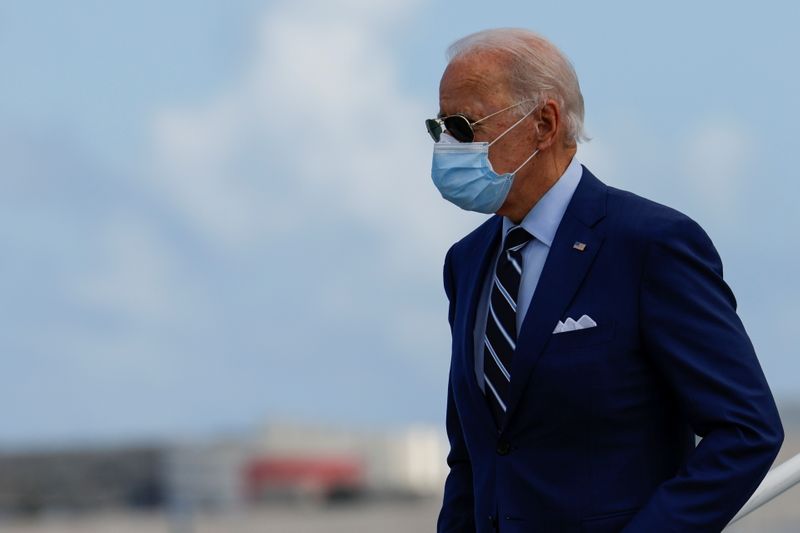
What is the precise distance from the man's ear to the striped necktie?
0.20 metres

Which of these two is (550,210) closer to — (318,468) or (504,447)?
(504,447)

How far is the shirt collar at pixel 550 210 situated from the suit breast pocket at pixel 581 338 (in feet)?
0.82

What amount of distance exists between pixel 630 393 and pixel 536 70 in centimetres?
76

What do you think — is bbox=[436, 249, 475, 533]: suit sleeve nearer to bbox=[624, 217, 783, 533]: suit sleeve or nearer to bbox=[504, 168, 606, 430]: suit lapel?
bbox=[504, 168, 606, 430]: suit lapel

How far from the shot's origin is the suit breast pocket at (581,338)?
3.25 meters

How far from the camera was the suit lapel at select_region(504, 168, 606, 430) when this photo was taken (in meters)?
3.29

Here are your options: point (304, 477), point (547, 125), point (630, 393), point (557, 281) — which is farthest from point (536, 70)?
point (304, 477)

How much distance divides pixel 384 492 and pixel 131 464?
18661 millimetres

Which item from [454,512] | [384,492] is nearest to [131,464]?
[384,492]

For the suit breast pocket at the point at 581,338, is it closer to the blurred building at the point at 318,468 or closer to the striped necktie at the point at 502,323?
the striped necktie at the point at 502,323

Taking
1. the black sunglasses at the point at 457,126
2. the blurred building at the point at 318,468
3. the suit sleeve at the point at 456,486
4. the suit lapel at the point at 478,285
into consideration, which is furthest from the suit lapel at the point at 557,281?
the blurred building at the point at 318,468

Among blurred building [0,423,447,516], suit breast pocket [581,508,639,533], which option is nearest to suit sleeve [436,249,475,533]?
suit breast pocket [581,508,639,533]

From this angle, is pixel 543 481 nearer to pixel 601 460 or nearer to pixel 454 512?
pixel 601 460

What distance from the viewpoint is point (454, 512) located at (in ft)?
12.2
